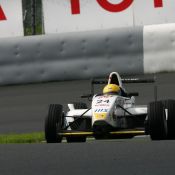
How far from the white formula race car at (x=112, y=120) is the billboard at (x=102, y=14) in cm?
652

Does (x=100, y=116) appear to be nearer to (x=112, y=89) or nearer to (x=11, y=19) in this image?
(x=112, y=89)

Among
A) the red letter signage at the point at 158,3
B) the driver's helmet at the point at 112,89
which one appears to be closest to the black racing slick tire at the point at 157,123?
the driver's helmet at the point at 112,89

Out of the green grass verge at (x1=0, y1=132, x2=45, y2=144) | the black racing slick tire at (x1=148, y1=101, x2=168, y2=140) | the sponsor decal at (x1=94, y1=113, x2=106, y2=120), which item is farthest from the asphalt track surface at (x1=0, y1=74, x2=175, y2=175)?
the green grass verge at (x1=0, y1=132, x2=45, y2=144)

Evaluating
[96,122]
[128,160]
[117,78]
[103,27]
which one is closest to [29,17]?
[103,27]

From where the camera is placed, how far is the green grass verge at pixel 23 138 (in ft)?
38.2

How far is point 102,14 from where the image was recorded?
17906 mm

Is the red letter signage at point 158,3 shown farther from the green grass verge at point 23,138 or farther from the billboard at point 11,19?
the green grass verge at point 23,138

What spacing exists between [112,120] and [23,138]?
2.17 metres

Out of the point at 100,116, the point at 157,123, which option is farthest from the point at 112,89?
the point at 157,123

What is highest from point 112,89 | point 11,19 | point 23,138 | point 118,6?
point 118,6

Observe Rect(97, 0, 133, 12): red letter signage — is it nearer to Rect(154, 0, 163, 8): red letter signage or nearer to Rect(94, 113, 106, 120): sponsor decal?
Rect(154, 0, 163, 8): red letter signage

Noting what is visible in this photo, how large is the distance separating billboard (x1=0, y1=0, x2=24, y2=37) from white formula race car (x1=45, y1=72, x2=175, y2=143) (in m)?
7.29

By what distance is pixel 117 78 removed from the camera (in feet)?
37.5

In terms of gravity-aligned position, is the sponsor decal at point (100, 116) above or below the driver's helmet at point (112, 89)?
below
